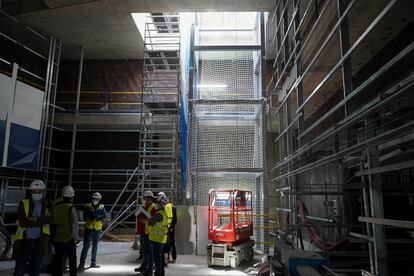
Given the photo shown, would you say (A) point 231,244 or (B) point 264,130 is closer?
(A) point 231,244

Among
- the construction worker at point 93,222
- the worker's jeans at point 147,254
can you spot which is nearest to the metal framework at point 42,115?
the construction worker at point 93,222

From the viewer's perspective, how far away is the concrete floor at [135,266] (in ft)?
25.5

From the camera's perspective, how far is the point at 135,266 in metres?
8.48

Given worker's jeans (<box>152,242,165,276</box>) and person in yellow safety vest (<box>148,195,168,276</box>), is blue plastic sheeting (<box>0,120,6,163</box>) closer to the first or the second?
person in yellow safety vest (<box>148,195,168,276</box>)

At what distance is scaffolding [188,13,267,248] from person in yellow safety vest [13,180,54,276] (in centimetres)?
573

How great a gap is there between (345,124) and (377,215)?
3.03 feet

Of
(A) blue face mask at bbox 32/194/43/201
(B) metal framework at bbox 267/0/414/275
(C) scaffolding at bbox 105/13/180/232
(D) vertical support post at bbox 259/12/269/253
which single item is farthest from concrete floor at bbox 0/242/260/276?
(A) blue face mask at bbox 32/194/43/201

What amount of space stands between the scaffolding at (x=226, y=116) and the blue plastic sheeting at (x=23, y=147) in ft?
19.8

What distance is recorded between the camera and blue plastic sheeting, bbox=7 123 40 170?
1153cm

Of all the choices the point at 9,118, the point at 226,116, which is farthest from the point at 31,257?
the point at 9,118

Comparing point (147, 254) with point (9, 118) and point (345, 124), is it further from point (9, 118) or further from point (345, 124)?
point (9, 118)

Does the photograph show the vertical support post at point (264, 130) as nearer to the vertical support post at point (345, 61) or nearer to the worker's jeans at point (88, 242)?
the worker's jeans at point (88, 242)

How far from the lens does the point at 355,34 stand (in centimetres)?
683

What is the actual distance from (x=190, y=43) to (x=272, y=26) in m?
3.62
